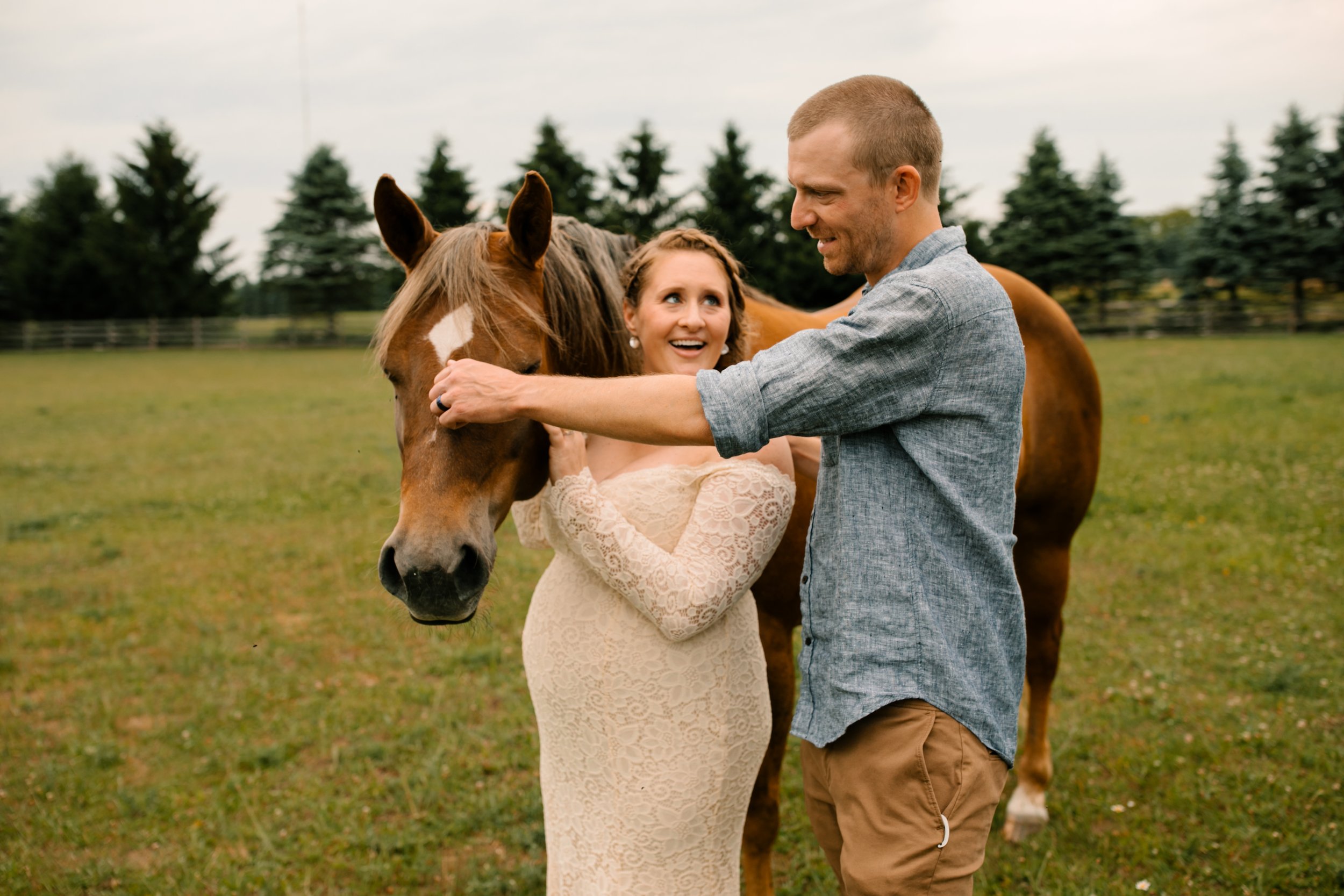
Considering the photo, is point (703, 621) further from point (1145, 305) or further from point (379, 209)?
point (1145, 305)

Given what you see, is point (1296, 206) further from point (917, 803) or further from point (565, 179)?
point (917, 803)

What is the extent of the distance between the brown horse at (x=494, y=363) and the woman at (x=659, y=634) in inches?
6.3

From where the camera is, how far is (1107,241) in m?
34.0

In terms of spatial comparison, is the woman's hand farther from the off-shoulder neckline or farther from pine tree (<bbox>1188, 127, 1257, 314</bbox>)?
pine tree (<bbox>1188, 127, 1257, 314</bbox>)

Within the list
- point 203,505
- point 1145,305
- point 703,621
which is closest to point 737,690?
point 703,621

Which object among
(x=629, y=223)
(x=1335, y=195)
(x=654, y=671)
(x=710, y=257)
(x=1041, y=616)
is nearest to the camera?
(x=654, y=671)

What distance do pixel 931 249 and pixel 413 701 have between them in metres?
4.29

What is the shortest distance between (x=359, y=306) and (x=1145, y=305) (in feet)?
107

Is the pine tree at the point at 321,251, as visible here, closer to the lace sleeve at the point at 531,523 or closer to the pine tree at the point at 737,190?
the pine tree at the point at 737,190

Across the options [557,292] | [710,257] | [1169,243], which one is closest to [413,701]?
[557,292]

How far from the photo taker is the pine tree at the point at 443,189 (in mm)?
31864

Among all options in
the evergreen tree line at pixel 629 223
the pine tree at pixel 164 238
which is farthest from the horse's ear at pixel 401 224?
the pine tree at pixel 164 238

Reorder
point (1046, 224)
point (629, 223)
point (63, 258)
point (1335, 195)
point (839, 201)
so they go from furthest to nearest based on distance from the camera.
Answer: point (63, 258) → point (1046, 224) → point (1335, 195) → point (629, 223) → point (839, 201)

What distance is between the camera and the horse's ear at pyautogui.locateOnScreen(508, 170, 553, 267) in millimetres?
2074
